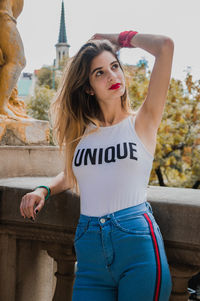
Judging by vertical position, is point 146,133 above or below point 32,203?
above

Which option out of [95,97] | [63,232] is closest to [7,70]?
[95,97]

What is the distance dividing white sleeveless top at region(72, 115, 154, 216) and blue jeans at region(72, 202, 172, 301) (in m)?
0.05

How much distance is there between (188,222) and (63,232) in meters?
0.76

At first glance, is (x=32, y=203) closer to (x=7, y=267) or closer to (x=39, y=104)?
(x=7, y=267)

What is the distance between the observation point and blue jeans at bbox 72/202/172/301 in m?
1.69

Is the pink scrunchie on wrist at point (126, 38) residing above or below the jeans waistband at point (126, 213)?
above

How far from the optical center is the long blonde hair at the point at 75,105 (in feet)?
6.97

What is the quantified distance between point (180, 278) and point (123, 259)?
483 mm

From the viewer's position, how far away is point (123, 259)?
5.64 feet

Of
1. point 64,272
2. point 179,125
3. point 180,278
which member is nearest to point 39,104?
point 179,125

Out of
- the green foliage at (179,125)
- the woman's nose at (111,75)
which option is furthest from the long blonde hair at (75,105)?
the green foliage at (179,125)

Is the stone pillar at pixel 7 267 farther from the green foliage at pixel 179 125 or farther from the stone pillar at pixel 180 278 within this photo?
Result: the green foliage at pixel 179 125

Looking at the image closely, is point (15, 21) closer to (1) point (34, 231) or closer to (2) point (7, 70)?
(2) point (7, 70)

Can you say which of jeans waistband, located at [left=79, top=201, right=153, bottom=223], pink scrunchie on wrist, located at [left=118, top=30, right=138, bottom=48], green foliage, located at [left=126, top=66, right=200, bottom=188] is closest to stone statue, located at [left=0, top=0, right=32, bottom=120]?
pink scrunchie on wrist, located at [left=118, top=30, right=138, bottom=48]
